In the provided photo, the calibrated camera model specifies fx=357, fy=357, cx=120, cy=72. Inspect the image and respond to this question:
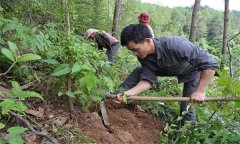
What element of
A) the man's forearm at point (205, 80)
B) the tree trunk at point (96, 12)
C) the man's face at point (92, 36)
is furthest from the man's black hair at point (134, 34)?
the tree trunk at point (96, 12)

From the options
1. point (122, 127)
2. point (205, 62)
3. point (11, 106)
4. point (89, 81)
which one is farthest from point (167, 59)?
point (11, 106)

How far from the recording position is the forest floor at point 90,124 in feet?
11.3

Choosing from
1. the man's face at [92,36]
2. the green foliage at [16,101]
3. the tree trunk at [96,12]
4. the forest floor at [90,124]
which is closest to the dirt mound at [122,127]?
the forest floor at [90,124]

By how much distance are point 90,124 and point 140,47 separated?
3.25 ft

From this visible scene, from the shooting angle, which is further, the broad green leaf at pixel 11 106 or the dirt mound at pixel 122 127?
the dirt mound at pixel 122 127

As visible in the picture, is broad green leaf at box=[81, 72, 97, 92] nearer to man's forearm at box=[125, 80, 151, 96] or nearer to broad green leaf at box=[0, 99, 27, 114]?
man's forearm at box=[125, 80, 151, 96]

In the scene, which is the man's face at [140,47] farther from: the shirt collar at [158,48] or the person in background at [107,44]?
the person in background at [107,44]

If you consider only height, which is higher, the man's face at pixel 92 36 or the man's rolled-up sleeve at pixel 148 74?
the man's face at pixel 92 36

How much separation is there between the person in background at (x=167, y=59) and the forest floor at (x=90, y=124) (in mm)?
422

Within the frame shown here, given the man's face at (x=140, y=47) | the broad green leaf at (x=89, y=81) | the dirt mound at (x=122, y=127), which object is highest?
the man's face at (x=140, y=47)

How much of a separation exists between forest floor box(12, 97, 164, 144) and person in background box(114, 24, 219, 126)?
1.38 ft

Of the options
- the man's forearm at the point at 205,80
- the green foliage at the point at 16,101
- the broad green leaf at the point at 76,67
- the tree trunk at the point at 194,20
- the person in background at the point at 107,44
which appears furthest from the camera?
the tree trunk at the point at 194,20

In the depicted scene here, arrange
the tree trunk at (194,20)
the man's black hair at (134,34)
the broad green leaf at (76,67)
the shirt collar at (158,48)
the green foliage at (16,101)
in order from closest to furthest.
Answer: the green foliage at (16,101) < the broad green leaf at (76,67) < the man's black hair at (134,34) < the shirt collar at (158,48) < the tree trunk at (194,20)

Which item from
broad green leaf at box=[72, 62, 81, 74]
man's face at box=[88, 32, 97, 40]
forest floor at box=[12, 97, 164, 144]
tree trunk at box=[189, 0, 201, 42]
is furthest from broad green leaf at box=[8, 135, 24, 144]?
tree trunk at box=[189, 0, 201, 42]
